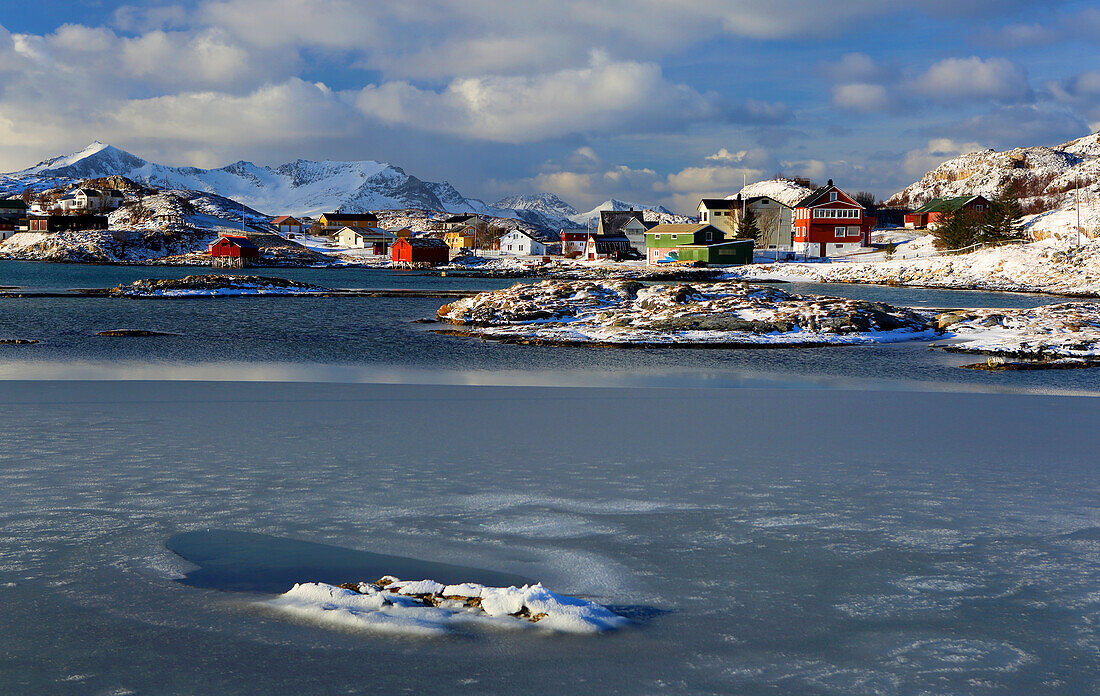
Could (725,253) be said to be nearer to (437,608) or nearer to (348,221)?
(437,608)

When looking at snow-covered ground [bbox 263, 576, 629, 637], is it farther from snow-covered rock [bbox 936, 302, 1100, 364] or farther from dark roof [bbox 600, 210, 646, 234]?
dark roof [bbox 600, 210, 646, 234]

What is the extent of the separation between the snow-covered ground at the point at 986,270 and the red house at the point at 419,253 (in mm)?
52936

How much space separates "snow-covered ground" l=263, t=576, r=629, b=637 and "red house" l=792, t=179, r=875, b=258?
319ft

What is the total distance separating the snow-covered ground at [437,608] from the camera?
16.3ft

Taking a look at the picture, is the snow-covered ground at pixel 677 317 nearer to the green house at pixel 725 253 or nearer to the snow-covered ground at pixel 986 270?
the snow-covered ground at pixel 986 270

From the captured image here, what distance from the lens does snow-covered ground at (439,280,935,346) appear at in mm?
27547

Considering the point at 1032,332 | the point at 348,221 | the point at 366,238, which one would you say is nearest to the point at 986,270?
the point at 1032,332

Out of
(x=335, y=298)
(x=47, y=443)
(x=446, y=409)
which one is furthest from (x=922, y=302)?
(x=47, y=443)

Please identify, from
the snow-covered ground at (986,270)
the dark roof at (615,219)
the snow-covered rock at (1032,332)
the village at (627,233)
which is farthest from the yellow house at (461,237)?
the snow-covered rock at (1032,332)

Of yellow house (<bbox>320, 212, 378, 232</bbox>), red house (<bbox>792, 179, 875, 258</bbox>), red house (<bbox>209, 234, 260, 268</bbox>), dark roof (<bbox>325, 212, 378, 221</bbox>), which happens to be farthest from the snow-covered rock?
dark roof (<bbox>325, 212, 378, 221</bbox>)

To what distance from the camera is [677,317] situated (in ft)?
98.5

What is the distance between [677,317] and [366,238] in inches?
5575

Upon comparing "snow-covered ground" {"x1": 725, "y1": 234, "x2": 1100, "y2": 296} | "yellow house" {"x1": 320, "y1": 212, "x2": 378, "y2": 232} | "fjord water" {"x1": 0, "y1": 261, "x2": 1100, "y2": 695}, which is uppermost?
"yellow house" {"x1": 320, "y1": 212, "x2": 378, "y2": 232}

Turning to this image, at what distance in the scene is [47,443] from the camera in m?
10.3
